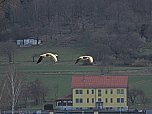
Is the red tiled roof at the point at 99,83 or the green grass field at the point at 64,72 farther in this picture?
the green grass field at the point at 64,72

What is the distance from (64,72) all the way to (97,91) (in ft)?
16.4

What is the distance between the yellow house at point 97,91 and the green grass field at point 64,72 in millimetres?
1201

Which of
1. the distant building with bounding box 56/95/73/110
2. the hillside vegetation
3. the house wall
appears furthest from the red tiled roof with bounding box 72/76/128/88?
the hillside vegetation

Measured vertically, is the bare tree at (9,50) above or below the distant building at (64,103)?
above

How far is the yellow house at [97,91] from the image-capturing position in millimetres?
26125

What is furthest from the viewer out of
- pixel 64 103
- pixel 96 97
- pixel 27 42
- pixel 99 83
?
pixel 27 42

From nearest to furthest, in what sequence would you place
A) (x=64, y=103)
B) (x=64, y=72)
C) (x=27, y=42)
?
(x=64, y=103) → (x=64, y=72) → (x=27, y=42)

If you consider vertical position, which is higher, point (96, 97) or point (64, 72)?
point (64, 72)

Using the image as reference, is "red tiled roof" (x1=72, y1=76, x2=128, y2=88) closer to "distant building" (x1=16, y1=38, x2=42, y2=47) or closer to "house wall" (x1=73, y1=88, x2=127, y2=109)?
"house wall" (x1=73, y1=88, x2=127, y2=109)

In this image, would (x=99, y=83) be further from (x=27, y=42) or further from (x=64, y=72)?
(x=27, y=42)

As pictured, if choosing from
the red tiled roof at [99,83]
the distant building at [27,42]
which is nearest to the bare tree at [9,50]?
the distant building at [27,42]

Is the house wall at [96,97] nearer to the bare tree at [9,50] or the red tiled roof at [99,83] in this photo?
the red tiled roof at [99,83]

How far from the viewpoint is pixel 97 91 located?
86.8 feet

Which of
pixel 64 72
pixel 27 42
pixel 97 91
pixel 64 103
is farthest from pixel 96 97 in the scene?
pixel 27 42
